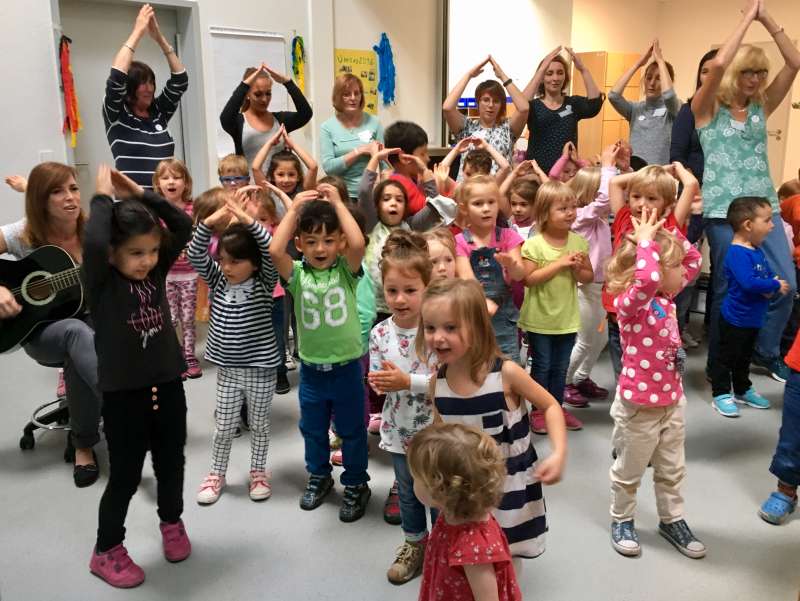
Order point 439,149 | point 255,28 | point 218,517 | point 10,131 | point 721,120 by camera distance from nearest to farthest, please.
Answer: point 218,517 → point 721,120 → point 10,131 → point 255,28 → point 439,149

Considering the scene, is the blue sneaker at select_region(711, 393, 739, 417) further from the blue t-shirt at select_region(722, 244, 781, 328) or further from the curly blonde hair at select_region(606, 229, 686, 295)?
the curly blonde hair at select_region(606, 229, 686, 295)

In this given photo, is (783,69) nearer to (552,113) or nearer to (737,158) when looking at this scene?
(737,158)

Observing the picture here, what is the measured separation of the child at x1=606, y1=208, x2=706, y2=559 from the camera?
Answer: 2215 millimetres

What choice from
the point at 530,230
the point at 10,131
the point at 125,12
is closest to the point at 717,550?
the point at 530,230

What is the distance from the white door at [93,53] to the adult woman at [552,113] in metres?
2.89

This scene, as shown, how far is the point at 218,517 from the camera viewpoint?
8.45 ft

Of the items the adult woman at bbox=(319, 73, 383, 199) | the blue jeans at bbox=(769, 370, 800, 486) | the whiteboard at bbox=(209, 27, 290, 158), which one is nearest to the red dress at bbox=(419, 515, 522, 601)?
the blue jeans at bbox=(769, 370, 800, 486)

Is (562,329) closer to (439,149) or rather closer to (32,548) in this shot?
(32,548)

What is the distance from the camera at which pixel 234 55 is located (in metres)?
5.53

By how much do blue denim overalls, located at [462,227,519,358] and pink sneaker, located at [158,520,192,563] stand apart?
1352mm

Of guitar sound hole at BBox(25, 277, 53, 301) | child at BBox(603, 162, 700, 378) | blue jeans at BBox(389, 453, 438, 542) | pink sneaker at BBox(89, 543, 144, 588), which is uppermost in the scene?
child at BBox(603, 162, 700, 378)

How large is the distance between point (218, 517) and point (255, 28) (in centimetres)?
427

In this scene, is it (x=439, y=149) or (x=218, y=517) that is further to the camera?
(x=439, y=149)

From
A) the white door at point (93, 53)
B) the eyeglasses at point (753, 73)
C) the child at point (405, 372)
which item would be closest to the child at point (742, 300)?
the eyeglasses at point (753, 73)
